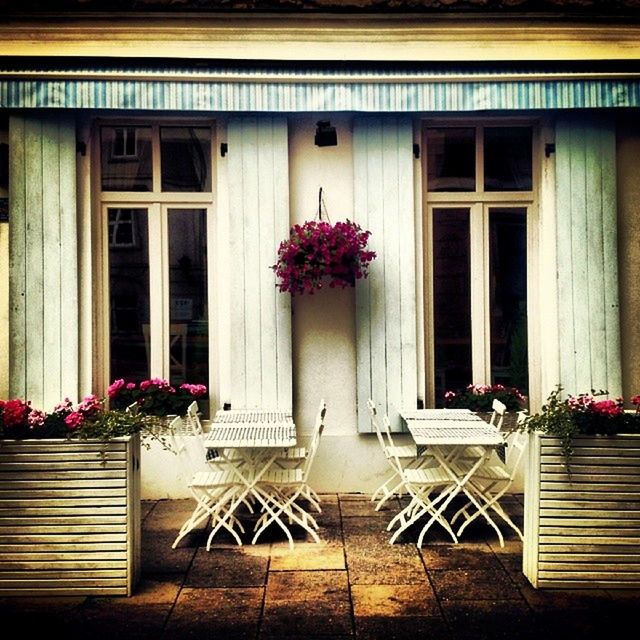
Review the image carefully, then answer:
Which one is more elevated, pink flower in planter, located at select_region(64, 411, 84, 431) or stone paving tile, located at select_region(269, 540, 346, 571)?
pink flower in planter, located at select_region(64, 411, 84, 431)

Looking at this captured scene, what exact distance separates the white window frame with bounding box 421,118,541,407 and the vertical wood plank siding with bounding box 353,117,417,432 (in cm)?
35

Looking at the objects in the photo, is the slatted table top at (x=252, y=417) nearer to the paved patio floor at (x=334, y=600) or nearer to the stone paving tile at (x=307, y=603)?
the paved patio floor at (x=334, y=600)

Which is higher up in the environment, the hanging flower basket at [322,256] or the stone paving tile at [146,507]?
the hanging flower basket at [322,256]

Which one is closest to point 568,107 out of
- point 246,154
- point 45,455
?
point 246,154

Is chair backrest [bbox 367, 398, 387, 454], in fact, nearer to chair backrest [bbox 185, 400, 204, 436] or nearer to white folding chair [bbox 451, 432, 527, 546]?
white folding chair [bbox 451, 432, 527, 546]

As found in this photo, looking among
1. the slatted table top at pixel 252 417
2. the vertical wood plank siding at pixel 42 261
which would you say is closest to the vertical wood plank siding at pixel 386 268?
the slatted table top at pixel 252 417

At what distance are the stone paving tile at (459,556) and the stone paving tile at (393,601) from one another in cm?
44

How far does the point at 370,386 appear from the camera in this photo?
708 centimetres

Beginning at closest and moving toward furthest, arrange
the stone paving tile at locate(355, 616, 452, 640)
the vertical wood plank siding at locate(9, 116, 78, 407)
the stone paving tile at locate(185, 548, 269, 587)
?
the stone paving tile at locate(355, 616, 452, 640), the stone paving tile at locate(185, 548, 269, 587), the vertical wood plank siding at locate(9, 116, 78, 407)

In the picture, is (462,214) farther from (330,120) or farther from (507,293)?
(330,120)

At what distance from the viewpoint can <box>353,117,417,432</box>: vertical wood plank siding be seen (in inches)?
279

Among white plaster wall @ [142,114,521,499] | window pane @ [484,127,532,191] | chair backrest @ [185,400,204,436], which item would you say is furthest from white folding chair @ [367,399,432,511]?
window pane @ [484,127,532,191]

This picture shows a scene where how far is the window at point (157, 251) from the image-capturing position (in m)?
7.35

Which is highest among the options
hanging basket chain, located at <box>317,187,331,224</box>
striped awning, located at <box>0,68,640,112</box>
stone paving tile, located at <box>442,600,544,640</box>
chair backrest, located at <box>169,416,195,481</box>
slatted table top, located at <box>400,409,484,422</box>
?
striped awning, located at <box>0,68,640,112</box>
